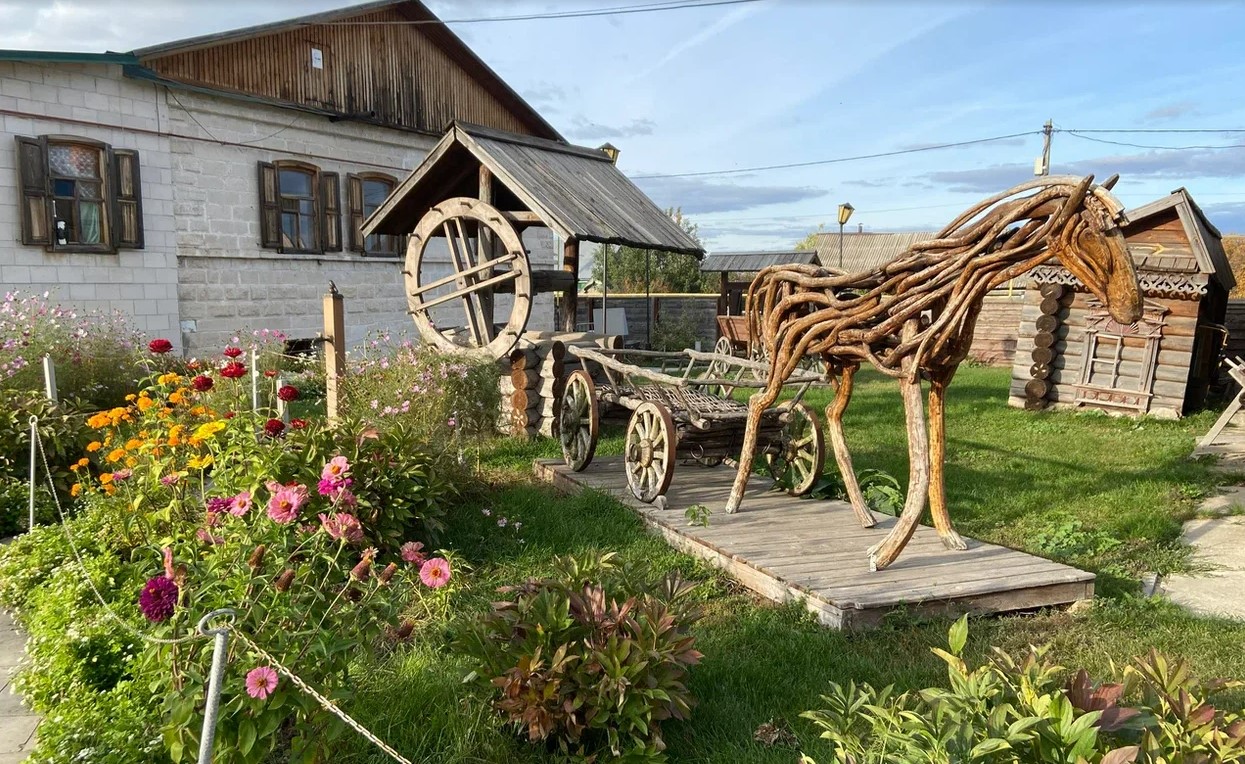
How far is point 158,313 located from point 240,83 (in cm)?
403

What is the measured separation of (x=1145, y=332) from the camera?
11.4 meters

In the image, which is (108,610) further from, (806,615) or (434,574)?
(806,615)

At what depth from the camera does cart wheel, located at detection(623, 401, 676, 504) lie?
17.9 feet

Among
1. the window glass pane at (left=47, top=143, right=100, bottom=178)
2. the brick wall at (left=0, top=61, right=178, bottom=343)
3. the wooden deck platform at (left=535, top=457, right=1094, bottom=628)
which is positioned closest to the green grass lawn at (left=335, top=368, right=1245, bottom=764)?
the wooden deck platform at (left=535, top=457, right=1094, bottom=628)

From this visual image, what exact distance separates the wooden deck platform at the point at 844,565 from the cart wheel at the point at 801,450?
8.1 inches

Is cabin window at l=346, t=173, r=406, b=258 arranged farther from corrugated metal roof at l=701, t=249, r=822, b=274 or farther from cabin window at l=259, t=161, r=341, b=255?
corrugated metal roof at l=701, t=249, r=822, b=274

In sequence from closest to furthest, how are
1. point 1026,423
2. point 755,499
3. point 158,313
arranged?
point 755,499, point 1026,423, point 158,313

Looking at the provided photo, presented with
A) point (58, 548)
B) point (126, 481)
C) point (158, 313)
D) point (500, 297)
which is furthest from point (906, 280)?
point (500, 297)

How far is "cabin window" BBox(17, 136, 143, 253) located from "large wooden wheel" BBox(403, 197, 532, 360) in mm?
5473

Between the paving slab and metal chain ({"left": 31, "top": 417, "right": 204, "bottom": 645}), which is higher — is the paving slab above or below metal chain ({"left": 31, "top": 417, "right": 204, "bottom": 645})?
below

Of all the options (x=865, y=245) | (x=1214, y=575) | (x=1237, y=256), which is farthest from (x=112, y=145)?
(x=865, y=245)

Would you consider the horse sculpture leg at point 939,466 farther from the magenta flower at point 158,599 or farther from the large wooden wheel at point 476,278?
the large wooden wheel at point 476,278

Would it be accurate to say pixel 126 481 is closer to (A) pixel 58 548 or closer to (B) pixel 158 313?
(A) pixel 58 548

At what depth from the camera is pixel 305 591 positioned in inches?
110
